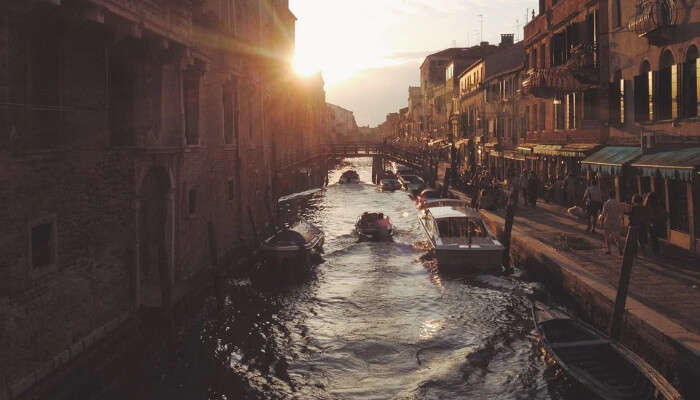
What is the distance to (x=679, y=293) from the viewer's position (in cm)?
1062

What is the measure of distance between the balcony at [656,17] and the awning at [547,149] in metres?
8.71

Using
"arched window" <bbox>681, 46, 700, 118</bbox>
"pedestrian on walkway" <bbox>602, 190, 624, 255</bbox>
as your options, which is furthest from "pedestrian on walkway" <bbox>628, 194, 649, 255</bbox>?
"arched window" <bbox>681, 46, 700, 118</bbox>

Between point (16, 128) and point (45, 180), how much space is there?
0.91 metres

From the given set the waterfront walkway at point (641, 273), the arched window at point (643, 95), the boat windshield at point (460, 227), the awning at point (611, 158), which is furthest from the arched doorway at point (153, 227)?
the arched window at point (643, 95)

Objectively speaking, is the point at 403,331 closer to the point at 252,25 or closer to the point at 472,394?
the point at 472,394

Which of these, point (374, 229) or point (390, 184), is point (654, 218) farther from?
point (390, 184)

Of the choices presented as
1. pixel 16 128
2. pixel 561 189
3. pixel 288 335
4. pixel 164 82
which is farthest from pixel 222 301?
pixel 561 189

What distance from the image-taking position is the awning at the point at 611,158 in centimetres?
1712

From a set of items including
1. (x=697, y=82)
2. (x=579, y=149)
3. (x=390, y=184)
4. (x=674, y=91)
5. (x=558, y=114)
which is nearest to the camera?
(x=697, y=82)

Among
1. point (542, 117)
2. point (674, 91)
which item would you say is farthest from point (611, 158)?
point (542, 117)

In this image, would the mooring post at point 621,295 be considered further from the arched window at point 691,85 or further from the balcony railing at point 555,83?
the balcony railing at point 555,83

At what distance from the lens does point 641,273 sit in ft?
40.4

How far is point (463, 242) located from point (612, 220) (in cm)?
457

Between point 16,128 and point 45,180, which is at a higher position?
point 16,128
